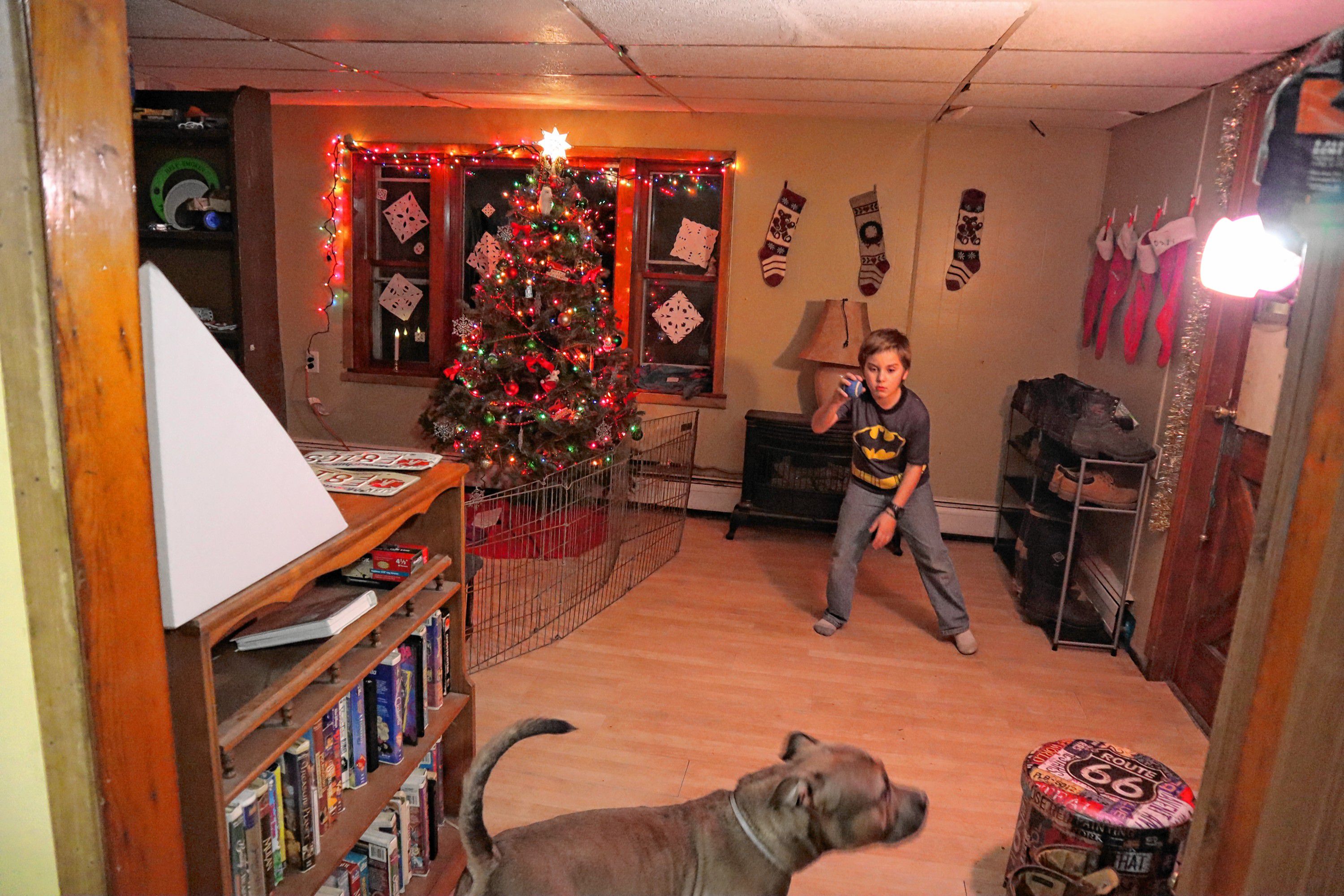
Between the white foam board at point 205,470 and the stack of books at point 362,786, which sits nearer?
the white foam board at point 205,470

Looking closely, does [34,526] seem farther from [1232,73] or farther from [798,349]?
[798,349]

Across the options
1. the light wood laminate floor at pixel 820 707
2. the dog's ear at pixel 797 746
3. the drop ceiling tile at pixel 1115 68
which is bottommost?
the light wood laminate floor at pixel 820 707

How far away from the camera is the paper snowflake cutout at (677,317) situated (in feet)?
18.9

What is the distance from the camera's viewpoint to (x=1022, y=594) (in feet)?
14.0

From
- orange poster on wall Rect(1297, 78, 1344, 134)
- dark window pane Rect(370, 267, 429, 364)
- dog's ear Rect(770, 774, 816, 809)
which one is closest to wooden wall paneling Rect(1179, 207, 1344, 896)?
orange poster on wall Rect(1297, 78, 1344, 134)

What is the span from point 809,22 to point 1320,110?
2.31 m

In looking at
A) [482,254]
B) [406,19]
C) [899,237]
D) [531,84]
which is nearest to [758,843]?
[406,19]

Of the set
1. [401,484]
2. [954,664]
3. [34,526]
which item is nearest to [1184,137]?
[954,664]

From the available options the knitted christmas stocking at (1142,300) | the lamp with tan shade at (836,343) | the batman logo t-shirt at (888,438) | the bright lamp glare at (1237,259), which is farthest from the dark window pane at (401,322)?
the bright lamp glare at (1237,259)

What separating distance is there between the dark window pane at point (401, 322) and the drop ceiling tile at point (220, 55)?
71.2 inches

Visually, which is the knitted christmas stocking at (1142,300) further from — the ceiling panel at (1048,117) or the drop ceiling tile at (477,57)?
the drop ceiling tile at (477,57)

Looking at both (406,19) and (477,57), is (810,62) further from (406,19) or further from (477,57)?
(406,19)

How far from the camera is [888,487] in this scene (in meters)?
3.86

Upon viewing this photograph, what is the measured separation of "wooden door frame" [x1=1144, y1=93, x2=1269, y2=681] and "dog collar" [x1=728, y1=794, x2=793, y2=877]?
2644mm
